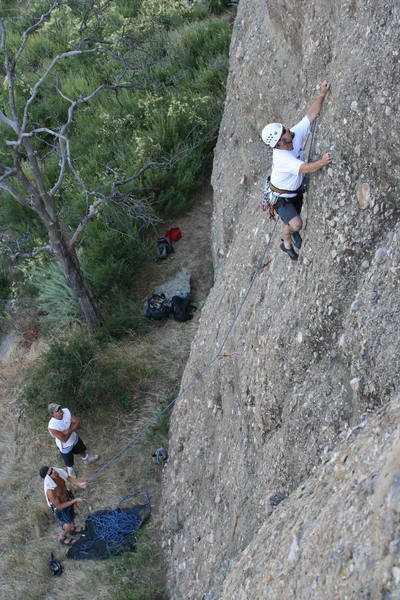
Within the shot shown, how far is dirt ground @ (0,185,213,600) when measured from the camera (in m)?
7.09

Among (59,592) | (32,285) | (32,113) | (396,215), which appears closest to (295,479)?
(396,215)

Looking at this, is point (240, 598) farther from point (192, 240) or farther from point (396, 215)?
point (192, 240)

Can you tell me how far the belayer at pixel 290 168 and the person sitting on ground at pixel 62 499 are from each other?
378 centimetres

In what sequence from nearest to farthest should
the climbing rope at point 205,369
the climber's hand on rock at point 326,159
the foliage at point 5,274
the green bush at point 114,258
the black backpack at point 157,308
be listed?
1. the climber's hand on rock at point 326,159
2. the climbing rope at point 205,369
3. the black backpack at point 157,308
4. the green bush at point 114,258
5. the foliage at point 5,274

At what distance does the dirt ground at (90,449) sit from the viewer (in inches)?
279

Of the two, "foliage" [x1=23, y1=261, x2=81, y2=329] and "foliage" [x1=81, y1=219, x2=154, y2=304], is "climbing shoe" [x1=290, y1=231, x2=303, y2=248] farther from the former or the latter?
"foliage" [x1=23, y1=261, x2=81, y2=329]

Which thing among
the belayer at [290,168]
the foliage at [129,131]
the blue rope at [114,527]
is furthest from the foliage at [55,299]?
the belayer at [290,168]

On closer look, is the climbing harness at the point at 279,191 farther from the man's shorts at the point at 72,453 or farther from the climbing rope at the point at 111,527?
the man's shorts at the point at 72,453

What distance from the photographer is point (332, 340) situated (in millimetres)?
4535

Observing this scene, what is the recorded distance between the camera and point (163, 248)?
10914 millimetres

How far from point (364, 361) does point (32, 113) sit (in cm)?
1212

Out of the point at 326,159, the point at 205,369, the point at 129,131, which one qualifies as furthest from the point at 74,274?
the point at 326,159

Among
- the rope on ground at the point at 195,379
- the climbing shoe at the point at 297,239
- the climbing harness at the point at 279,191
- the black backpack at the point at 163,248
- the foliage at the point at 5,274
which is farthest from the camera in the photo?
the foliage at the point at 5,274

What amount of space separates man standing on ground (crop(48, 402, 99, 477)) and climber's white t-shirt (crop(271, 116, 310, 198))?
13.7 feet
